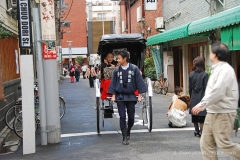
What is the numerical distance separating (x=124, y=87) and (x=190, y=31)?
23.8ft

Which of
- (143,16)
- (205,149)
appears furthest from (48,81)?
(143,16)

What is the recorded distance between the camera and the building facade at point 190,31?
38.5 ft

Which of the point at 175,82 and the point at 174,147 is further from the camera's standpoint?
the point at 175,82

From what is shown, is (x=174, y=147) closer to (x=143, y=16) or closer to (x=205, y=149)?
(x=205, y=149)

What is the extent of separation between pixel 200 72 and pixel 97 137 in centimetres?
269

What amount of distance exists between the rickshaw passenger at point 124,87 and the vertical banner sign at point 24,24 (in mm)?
1846

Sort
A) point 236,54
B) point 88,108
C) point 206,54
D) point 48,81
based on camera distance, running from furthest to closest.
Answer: point 206,54, point 88,108, point 236,54, point 48,81

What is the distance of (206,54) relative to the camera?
627 inches

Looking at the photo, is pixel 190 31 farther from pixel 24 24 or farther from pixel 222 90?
pixel 222 90

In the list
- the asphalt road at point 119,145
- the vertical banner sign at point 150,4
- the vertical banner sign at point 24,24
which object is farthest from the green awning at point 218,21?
the vertical banner sign at point 150,4

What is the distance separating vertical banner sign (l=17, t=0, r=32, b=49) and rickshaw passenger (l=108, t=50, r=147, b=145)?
1.85m

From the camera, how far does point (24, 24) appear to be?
7.47 m

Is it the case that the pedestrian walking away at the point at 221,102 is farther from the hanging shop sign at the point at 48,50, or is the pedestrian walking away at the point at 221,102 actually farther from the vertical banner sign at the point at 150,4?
the vertical banner sign at the point at 150,4

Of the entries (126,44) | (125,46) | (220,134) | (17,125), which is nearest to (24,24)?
(17,125)
